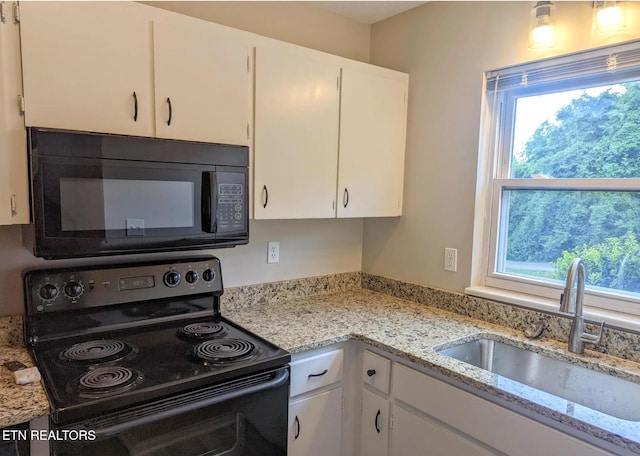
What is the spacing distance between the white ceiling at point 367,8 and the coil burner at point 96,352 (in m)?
1.86

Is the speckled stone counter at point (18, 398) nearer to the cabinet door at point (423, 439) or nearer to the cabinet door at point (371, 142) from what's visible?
the cabinet door at point (423, 439)

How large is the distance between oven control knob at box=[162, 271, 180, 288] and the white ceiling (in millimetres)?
1532

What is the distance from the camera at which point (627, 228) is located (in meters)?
1.62

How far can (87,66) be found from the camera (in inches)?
55.1

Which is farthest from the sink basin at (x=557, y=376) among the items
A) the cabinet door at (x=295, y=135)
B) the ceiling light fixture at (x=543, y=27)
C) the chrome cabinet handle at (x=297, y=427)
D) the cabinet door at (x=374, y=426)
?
the ceiling light fixture at (x=543, y=27)

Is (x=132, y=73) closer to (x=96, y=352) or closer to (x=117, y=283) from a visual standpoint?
(x=117, y=283)

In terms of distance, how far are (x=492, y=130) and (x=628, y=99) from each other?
0.55 metres

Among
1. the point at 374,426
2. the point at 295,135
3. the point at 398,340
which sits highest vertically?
the point at 295,135

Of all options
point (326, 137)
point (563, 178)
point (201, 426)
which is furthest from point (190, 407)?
point (563, 178)

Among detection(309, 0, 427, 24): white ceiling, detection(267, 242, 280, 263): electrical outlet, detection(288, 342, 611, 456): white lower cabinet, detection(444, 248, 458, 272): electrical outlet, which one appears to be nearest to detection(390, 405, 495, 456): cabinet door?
detection(288, 342, 611, 456): white lower cabinet

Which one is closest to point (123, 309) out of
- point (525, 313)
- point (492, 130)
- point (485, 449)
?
point (485, 449)

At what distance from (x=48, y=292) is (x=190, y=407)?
0.69 m

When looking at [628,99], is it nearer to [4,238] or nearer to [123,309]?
[123,309]

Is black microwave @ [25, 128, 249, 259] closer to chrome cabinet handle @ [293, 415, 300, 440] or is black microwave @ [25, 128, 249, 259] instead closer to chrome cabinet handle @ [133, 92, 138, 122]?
chrome cabinet handle @ [133, 92, 138, 122]
